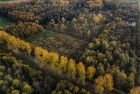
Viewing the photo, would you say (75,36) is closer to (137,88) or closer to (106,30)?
(106,30)

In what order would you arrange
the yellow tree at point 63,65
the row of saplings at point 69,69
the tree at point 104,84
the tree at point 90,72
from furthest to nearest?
1. the yellow tree at point 63,65
2. the tree at point 90,72
3. the row of saplings at point 69,69
4. the tree at point 104,84

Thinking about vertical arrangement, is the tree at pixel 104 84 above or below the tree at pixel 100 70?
below

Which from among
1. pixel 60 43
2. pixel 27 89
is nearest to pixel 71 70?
pixel 27 89

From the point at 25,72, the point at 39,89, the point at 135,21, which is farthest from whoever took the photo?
the point at 135,21

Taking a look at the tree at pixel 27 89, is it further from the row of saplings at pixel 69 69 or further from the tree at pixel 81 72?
the tree at pixel 81 72

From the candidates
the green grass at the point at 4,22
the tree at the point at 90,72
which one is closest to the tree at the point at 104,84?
the tree at the point at 90,72

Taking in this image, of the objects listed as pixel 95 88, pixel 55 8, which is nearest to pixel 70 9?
pixel 55 8

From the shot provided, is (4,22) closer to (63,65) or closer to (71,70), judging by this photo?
(63,65)

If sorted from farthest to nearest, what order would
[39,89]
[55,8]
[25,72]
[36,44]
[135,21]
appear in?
[55,8] < [135,21] < [36,44] < [25,72] < [39,89]
